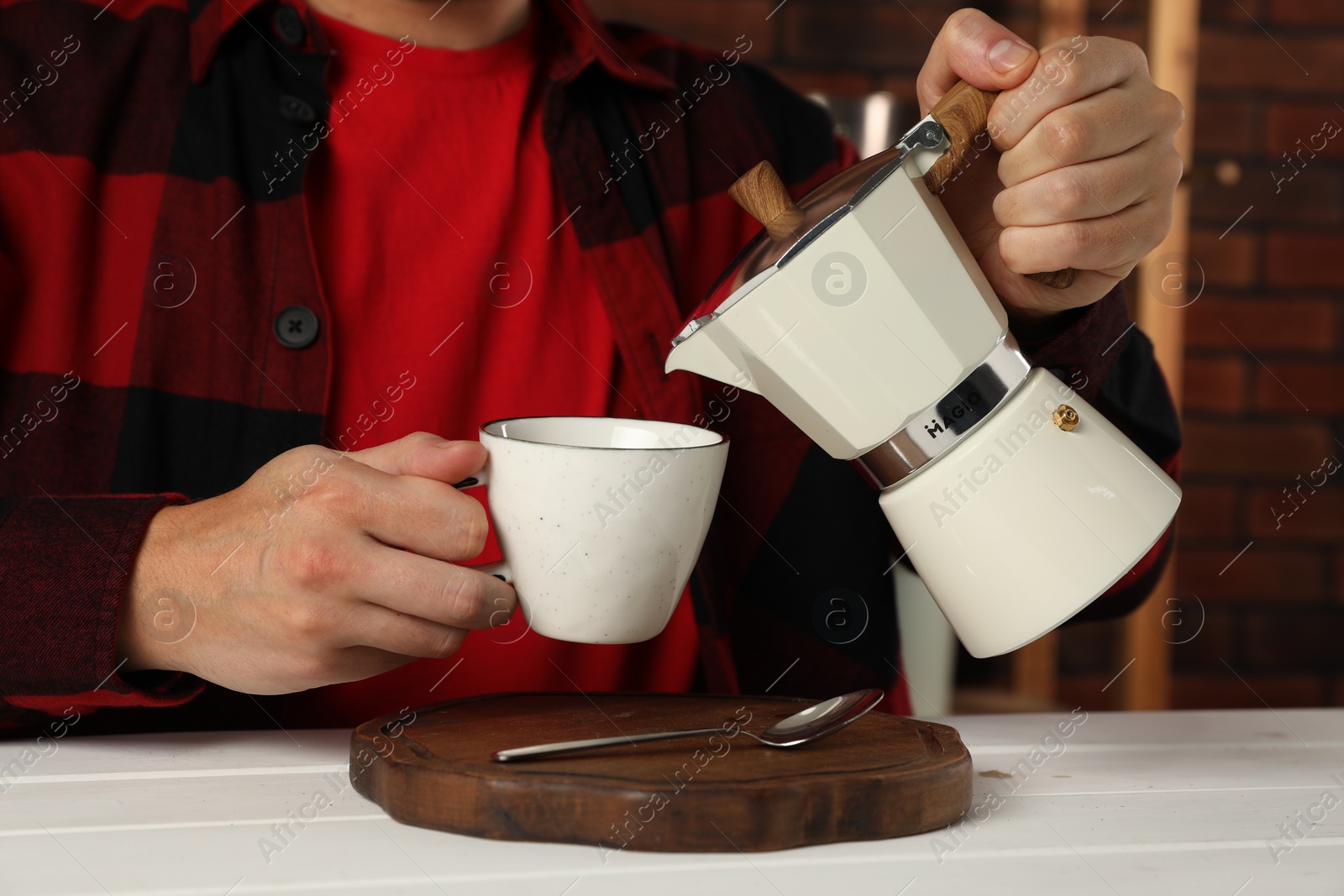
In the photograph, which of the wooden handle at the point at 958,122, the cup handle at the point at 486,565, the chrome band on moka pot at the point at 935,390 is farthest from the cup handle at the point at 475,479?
the wooden handle at the point at 958,122

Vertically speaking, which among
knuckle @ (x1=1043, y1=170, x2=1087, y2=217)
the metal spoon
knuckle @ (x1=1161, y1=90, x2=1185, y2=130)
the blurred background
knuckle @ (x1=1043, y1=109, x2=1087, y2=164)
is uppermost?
knuckle @ (x1=1043, y1=109, x2=1087, y2=164)

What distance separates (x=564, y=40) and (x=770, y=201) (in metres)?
0.44

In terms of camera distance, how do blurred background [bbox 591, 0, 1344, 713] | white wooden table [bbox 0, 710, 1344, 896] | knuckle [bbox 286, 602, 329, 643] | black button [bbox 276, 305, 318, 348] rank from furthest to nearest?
blurred background [bbox 591, 0, 1344, 713], black button [bbox 276, 305, 318, 348], knuckle [bbox 286, 602, 329, 643], white wooden table [bbox 0, 710, 1344, 896]

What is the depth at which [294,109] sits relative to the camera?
2.59 ft

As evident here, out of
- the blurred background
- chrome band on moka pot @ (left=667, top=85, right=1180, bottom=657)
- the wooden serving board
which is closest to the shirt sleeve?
the wooden serving board

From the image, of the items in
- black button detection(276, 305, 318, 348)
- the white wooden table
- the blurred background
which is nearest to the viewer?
the white wooden table

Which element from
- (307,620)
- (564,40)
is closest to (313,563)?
(307,620)

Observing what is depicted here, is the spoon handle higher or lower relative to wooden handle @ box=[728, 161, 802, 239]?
lower

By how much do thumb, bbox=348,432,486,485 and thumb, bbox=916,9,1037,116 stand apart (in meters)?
0.29

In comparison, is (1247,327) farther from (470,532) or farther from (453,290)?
(470,532)

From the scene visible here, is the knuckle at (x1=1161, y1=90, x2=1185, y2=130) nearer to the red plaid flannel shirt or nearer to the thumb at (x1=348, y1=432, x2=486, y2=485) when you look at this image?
Answer: the red plaid flannel shirt

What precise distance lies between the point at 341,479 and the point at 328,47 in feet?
1.38

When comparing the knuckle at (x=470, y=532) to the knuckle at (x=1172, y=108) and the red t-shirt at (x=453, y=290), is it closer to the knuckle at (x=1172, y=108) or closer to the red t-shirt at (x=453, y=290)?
the red t-shirt at (x=453, y=290)

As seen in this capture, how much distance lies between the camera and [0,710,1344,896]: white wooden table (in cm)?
43
